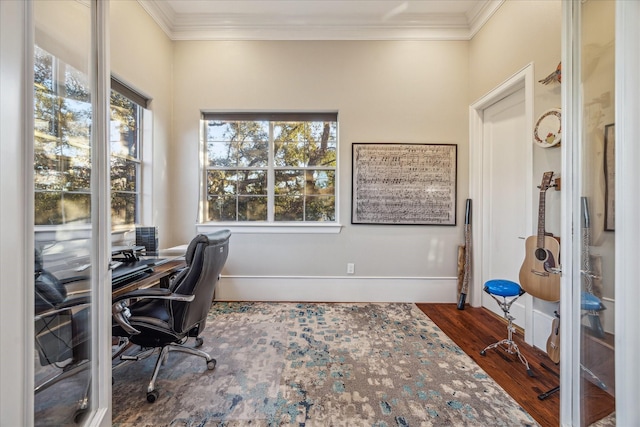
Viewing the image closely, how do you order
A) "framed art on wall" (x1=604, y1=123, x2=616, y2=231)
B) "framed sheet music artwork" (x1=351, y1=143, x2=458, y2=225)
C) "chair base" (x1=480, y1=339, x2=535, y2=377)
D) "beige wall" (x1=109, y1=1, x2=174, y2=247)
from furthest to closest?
"framed sheet music artwork" (x1=351, y1=143, x2=458, y2=225)
"beige wall" (x1=109, y1=1, x2=174, y2=247)
"chair base" (x1=480, y1=339, x2=535, y2=377)
"framed art on wall" (x1=604, y1=123, x2=616, y2=231)

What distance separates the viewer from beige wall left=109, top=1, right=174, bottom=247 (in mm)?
2242

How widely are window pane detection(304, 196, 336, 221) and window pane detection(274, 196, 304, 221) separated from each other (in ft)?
0.25

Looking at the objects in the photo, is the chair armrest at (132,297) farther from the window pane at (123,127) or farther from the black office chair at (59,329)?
the window pane at (123,127)

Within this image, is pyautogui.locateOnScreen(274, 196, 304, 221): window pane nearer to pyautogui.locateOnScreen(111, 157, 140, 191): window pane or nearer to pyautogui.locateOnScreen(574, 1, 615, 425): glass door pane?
pyautogui.locateOnScreen(111, 157, 140, 191): window pane

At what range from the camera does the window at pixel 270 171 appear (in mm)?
3105

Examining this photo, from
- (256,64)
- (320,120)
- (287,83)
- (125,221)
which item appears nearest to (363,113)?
(320,120)

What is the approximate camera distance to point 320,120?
3.08 m

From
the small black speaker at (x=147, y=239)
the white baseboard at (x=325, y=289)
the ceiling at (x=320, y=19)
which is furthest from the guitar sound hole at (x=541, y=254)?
the small black speaker at (x=147, y=239)

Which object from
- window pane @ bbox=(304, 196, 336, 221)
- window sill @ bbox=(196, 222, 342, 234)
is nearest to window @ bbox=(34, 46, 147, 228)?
window sill @ bbox=(196, 222, 342, 234)
